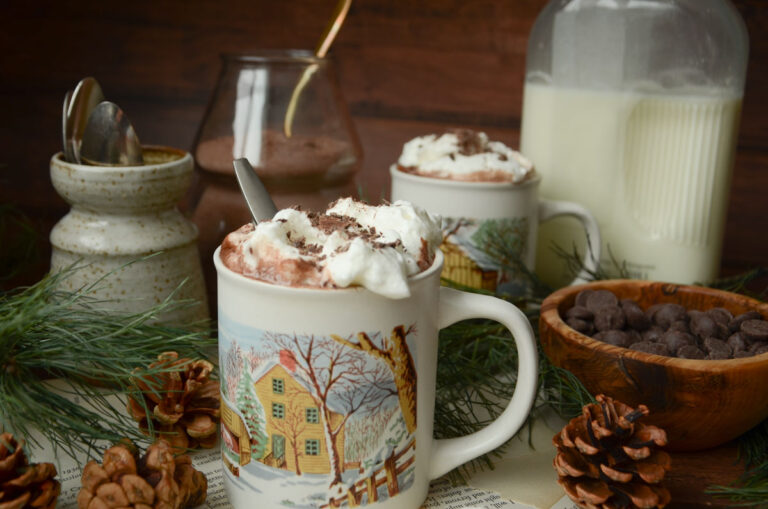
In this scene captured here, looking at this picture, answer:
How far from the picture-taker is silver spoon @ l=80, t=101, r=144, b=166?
1.97 ft

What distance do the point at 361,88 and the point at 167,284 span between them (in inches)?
18.7

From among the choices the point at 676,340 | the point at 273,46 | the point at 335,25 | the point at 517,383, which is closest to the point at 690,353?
the point at 676,340

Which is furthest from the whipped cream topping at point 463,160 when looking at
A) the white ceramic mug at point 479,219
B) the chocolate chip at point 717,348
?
the chocolate chip at point 717,348

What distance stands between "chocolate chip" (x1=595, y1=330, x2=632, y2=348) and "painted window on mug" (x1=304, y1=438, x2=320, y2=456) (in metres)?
0.22

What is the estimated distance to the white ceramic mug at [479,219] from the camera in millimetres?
674

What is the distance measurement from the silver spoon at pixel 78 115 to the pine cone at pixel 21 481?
0.89 feet

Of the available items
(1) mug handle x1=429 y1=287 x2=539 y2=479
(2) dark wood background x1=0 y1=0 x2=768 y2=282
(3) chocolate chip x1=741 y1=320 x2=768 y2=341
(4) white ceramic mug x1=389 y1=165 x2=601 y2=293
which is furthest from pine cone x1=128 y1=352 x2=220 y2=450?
(2) dark wood background x1=0 y1=0 x2=768 y2=282

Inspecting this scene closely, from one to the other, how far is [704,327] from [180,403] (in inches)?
14.0

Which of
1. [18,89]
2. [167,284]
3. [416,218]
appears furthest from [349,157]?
[18,89]

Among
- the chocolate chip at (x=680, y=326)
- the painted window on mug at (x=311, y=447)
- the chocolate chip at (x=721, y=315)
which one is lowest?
the painted window on mug at (x=311, y=447)

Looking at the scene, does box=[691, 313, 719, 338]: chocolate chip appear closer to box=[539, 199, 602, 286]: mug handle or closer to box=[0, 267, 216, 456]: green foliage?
box=[539, 199, 602, 286]: mug handle

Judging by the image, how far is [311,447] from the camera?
0.42 m

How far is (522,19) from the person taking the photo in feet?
3.06

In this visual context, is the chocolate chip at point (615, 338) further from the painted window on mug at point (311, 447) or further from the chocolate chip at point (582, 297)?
the painted window on mug at point (311, 447)
